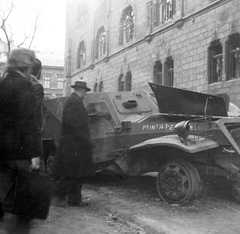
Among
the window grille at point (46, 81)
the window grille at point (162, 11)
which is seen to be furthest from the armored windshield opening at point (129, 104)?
the window grille at point (46, 81)

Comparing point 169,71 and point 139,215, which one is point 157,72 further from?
point 139,215

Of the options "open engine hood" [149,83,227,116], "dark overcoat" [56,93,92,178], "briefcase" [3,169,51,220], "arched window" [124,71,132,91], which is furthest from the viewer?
"arched window" [124,71,132,91]

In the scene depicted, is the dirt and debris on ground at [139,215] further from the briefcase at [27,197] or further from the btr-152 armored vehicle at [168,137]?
the btr-152 armored vehicle at [168,137]

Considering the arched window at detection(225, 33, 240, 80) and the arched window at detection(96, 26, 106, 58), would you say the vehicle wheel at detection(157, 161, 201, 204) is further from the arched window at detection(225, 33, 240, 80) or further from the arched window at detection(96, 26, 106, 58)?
the arched window at detection(96, 26, 106, 58)

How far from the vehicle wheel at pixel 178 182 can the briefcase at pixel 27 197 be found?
2.75 meters

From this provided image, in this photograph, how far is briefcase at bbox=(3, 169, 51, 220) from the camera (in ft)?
9.01

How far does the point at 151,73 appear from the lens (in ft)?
63.4

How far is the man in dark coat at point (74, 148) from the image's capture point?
496 cm

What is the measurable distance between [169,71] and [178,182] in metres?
13.2

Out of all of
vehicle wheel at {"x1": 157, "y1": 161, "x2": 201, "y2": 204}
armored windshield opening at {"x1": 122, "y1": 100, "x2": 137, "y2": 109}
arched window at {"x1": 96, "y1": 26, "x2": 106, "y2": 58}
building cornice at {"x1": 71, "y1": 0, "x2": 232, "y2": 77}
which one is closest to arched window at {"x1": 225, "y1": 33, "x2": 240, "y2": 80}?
building cornice at {"x1": 71, "y1": 0, "x2": 232, "y2": 77}

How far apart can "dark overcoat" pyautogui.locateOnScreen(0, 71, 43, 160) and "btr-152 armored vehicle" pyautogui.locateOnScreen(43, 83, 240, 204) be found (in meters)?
2.57

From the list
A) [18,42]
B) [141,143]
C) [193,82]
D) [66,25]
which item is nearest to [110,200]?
[141,143]

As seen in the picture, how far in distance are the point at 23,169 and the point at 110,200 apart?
121 inches

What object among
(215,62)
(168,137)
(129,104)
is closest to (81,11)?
(215,62)
